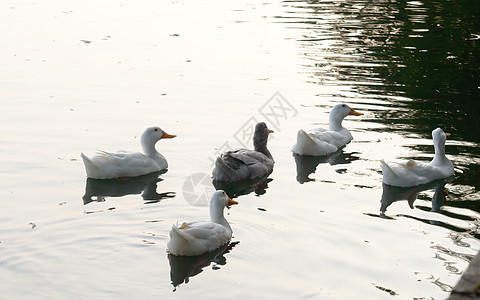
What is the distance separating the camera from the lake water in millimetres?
8414

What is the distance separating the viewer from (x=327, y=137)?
1372 cm

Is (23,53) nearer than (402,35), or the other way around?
(23,53)

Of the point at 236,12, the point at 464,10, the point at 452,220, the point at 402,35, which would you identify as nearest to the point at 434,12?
the point at 464,10

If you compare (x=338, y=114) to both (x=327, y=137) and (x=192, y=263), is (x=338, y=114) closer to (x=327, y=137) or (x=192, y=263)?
(x=327, y=137)

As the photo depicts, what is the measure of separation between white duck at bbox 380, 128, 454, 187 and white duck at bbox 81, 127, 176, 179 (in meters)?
3.79

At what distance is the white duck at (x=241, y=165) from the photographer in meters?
12.0

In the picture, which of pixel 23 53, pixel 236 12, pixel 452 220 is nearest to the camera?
pixel 452 220

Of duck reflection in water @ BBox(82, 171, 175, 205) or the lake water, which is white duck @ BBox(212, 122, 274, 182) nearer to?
the lake water

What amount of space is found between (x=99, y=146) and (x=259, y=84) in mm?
5521

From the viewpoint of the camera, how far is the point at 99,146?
13352 millimetres

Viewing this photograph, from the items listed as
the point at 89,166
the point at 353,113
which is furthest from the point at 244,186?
the point at 353,113

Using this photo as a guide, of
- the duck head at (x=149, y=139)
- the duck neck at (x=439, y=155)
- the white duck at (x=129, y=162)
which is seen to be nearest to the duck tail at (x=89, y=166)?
the white duck at (x=129, y=162)

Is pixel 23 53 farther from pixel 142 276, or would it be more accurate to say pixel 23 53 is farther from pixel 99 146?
pixel 142 276

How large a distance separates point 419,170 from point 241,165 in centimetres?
287
